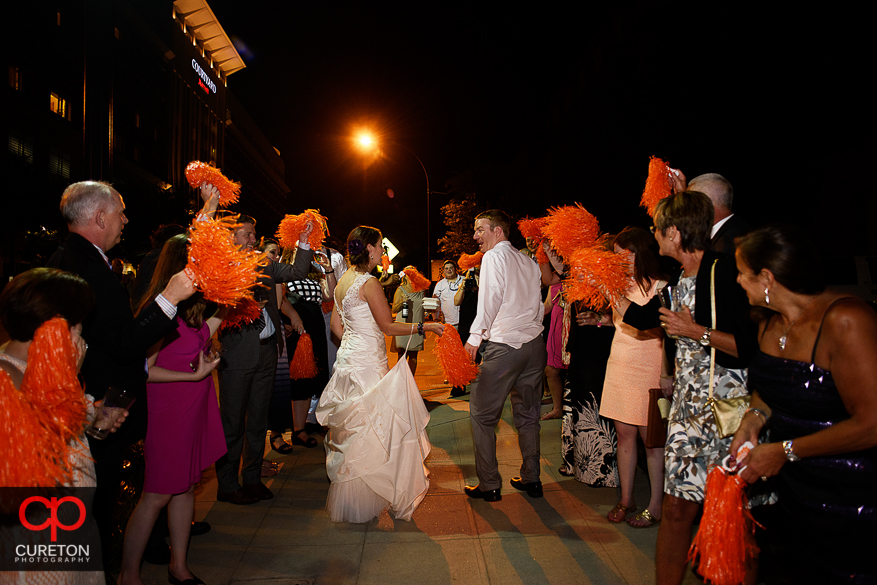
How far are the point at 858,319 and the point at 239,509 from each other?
4.37 m

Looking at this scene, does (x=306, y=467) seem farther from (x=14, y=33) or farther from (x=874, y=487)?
(x=14, y=33)

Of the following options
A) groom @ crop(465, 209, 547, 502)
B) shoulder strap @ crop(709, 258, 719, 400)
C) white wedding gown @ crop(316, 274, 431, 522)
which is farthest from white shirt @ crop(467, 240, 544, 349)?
shoulder strap @ crop(709, 258, 719, 400)

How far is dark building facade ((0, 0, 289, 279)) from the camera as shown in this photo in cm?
394

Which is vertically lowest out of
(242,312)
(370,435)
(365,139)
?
(370,435)

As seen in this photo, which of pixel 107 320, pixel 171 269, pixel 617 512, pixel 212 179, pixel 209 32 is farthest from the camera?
pixel 209 32

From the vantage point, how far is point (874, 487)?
6.12 feet

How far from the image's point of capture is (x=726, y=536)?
210cm

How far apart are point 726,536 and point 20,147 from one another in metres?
41.1

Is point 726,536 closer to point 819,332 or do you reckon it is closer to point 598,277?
point 819,332

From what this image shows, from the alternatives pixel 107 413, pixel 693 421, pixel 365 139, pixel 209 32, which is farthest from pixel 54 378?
pixel 209 32

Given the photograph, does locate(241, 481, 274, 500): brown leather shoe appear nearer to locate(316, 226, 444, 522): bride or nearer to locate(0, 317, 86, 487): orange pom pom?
locate(316, 226, 444, 522): bride

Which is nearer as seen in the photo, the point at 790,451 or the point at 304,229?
the point at 790,451

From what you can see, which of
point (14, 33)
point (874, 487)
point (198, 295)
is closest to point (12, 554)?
point (198, 295)

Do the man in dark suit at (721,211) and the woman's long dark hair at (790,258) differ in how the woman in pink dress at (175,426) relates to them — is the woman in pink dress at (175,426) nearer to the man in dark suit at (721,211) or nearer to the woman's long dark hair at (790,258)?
the woman's long dark hair at (790,258)
